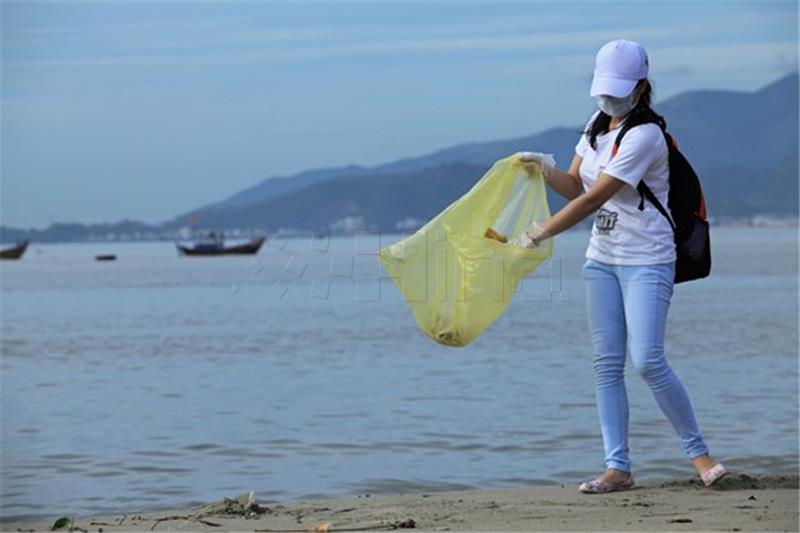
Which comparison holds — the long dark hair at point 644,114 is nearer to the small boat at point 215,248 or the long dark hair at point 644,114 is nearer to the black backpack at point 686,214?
the black backpack at point 686,214

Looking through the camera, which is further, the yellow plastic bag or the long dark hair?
the yellow plastic bag

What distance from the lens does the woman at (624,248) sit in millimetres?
6137

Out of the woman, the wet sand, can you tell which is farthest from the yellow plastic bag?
the wet sand

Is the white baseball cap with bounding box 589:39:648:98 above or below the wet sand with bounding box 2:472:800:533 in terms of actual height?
above

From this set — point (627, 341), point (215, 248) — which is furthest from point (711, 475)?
point (215, 248)

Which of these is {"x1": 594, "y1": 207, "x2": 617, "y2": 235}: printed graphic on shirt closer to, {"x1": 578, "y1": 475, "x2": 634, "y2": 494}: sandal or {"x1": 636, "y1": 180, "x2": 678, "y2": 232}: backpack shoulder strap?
{"x1": 636, "y1": 180, "x2": 678, "y2": 232}: backpack shoulder strap

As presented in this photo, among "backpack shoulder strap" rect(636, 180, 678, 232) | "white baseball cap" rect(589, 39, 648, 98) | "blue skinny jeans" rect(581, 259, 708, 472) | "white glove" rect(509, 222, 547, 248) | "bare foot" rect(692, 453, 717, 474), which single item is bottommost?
"bare foot" rect(692, 453, 717, 474)

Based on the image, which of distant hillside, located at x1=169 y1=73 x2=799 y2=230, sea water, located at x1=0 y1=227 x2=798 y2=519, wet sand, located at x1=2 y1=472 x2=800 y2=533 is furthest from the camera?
distant hillside, located at x1=169 y1=73 x2=799 y2=230

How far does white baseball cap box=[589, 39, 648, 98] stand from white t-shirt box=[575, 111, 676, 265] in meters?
0.17

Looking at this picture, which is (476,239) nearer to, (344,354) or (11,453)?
(11,453)

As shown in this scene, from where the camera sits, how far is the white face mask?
620cm

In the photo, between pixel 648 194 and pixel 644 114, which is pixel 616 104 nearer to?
pixel 644 114

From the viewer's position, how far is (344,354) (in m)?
19.8

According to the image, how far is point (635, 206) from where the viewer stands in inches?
243
